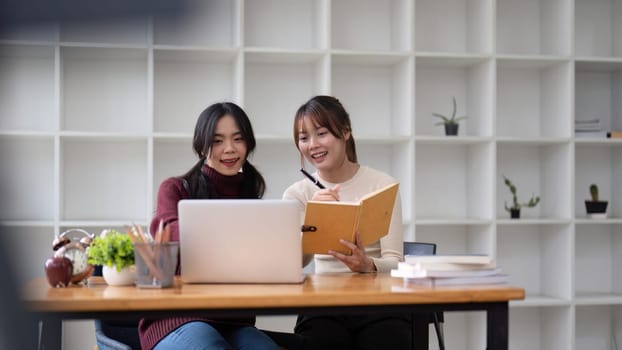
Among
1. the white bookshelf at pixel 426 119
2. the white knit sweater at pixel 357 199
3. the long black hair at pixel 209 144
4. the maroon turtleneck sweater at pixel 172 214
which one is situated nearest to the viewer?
the maroon turtleneck sweater at pixel 172 214

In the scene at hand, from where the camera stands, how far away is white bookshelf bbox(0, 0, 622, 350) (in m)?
3.89

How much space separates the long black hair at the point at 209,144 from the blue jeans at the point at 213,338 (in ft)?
1.39

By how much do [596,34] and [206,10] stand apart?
468 centimetres

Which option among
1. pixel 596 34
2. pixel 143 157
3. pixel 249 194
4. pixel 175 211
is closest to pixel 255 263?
pixel 175 211

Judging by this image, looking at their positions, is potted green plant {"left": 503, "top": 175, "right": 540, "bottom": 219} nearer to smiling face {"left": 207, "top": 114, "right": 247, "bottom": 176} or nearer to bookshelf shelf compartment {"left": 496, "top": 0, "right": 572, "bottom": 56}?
bookshelf shelf compartment {"left": 496, "top": 0, "right": 572, "bottom": 56}

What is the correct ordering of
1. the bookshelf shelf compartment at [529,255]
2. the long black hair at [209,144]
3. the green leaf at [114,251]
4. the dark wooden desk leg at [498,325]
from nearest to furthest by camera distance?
the dark wooden desk leg at [498,325] → the green leaf at [114,251] → the long black hair at [209,144] → the bookshelf shelf compartment at [529,255]

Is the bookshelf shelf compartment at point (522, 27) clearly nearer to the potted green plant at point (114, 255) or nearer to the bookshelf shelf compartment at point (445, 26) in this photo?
the bookshelf shelf compartment at point (445, 26)

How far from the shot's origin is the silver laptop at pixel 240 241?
172cm

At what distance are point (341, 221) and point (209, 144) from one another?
0.53 meters

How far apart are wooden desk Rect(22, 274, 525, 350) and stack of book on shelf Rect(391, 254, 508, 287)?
3cm

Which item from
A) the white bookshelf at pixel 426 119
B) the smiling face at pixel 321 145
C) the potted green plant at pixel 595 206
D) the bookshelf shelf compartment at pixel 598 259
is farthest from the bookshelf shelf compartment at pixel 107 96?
the bookshelf shelf compartment at pixel 598 259

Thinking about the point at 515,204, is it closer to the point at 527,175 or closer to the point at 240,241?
Result: the point at 527,175

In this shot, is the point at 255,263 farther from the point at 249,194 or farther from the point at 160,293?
the point at 249,194

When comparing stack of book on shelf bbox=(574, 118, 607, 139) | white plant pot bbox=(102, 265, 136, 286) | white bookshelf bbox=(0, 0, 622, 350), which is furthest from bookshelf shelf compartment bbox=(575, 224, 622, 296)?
white plant pot bbox=(102, 265, 136, 286)
